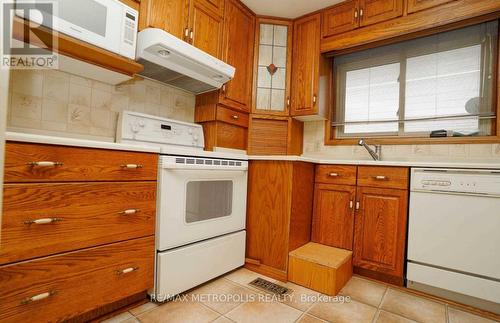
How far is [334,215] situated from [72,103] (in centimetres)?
194

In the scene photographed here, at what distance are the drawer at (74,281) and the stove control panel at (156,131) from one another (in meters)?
0.75

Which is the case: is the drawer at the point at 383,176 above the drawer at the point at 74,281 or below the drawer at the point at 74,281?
above

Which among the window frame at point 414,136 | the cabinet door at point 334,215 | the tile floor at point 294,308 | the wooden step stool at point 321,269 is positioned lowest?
the tile floor at point 294,308

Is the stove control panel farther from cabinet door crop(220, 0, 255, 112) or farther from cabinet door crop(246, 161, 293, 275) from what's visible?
cabinet door crop(246, 161, 293, 275)

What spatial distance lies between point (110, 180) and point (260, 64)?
178 cm

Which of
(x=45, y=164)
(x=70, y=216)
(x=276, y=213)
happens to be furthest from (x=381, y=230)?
(x=45, y=164)

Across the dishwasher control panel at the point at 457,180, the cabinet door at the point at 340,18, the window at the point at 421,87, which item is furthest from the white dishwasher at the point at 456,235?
the cabinet door at the point at 340,18

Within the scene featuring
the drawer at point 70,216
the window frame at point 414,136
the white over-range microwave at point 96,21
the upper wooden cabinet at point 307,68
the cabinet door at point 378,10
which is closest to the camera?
the drawer at point 70,216

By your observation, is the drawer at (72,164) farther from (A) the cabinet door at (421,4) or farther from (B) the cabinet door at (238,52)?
(A) the cabinet door at (421,4)

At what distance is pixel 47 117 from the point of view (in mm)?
1396

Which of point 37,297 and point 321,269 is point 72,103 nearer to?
point 37,297

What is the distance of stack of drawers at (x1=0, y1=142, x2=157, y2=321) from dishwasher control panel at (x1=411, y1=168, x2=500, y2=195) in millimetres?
1651

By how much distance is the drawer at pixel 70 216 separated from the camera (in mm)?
882

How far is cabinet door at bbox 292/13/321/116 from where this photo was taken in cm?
232
